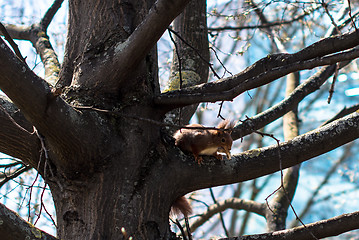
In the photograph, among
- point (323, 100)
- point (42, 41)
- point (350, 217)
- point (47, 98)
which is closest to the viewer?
point (47, 98)

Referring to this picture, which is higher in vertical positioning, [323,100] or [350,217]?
[323,100]

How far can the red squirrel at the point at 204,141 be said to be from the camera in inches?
113

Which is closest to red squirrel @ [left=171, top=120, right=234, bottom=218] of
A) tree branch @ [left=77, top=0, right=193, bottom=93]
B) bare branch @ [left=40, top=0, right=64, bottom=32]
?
tree branch @ [left=77, top=0, right=193, bottom=93]

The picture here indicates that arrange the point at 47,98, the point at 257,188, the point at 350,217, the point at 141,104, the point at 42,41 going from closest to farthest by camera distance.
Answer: the point at 47,98
the point at 350,217
the point at 141,104
the point at 42,41
the point at 257,188

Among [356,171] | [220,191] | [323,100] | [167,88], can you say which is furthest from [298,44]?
[167,88]

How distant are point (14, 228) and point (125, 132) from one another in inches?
33.4

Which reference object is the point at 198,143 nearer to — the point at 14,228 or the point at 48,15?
the point at 14,228

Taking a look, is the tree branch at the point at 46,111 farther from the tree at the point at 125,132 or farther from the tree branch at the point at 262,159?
the tree branch at the point at 262,159

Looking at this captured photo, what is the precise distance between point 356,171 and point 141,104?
10.5 m

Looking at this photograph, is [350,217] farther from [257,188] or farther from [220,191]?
[220,191]

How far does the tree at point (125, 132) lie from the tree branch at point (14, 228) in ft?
0.89

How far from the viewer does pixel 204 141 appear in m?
3.07

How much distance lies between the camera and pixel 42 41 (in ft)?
11.8

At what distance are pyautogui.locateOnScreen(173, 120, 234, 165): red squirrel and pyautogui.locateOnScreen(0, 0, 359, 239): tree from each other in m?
0.47
